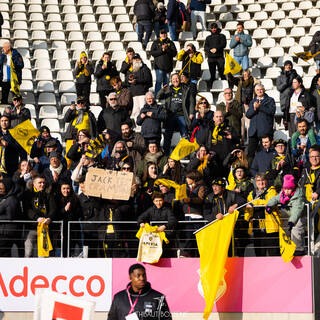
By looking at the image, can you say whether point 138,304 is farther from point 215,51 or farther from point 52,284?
point 215,51

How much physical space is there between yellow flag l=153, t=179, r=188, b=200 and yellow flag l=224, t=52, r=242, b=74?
5603mm

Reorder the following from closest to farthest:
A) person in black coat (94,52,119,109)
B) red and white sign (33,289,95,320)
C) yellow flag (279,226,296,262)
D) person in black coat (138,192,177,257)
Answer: red and white sign (33,289,95,320) → yellow flag (279,226,296,262) → person in black coat (138,192,177,257) → person in black coat (94,52,119,109)

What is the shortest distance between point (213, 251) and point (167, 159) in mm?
2395

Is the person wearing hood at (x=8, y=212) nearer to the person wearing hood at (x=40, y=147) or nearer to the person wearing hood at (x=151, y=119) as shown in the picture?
the person wearing hood at (x=40, y=147)

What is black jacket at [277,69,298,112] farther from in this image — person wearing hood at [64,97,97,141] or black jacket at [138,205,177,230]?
black jacket at [138,205,177,230]

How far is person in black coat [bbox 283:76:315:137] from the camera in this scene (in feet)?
54.1

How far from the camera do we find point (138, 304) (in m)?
9.75

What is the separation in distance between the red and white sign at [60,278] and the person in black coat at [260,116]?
4092mm

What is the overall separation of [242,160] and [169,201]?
7.12 ft

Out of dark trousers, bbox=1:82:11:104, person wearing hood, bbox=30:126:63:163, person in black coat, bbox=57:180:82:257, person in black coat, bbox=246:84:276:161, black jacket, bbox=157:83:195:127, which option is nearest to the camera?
person in black coat, bbox=57:180:82:257

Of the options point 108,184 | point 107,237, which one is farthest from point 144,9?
point 107,237

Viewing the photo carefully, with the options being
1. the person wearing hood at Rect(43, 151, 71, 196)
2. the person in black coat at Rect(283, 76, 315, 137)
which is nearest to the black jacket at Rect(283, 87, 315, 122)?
the person in black coat at Rect(283, 76, 315, 137)

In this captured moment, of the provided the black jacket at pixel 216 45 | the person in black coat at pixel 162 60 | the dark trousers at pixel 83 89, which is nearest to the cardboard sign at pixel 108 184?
the dark trousers at pixel 83 89

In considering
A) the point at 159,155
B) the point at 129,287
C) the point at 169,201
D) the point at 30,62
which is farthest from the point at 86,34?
the point at 129,287
